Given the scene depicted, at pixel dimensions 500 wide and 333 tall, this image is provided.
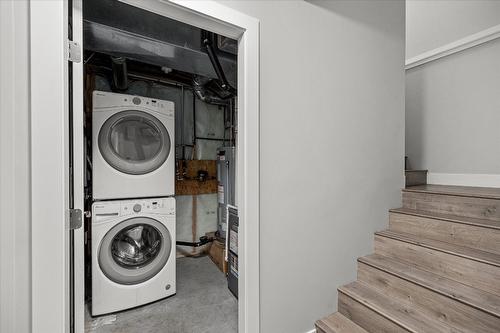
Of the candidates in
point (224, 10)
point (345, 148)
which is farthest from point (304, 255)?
point (224, 10)

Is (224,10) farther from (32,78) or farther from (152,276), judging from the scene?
(152,276)

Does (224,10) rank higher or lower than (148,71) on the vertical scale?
lower

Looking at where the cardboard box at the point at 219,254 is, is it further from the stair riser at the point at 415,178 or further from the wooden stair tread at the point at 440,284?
the stair riser at the point at 415,178

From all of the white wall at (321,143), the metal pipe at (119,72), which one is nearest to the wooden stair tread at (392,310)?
the white wall at (321,143)

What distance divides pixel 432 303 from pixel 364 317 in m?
0.42

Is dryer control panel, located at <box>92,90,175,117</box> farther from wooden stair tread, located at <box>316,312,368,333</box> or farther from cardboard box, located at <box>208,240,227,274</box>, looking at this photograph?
wooden stair tread, located at <box>316,312,368,333</box>

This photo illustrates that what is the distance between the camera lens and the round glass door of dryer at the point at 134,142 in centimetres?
203

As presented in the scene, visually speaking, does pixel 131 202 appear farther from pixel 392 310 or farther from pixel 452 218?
pixel 452 218

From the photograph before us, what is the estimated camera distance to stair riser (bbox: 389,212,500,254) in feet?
4.83

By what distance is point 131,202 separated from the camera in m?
2.09

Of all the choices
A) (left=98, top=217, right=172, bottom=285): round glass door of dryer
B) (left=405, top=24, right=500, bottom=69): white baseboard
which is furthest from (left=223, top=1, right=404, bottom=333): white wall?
(left=98, top=217, right=172, bottom=285): round glass door of dryer
